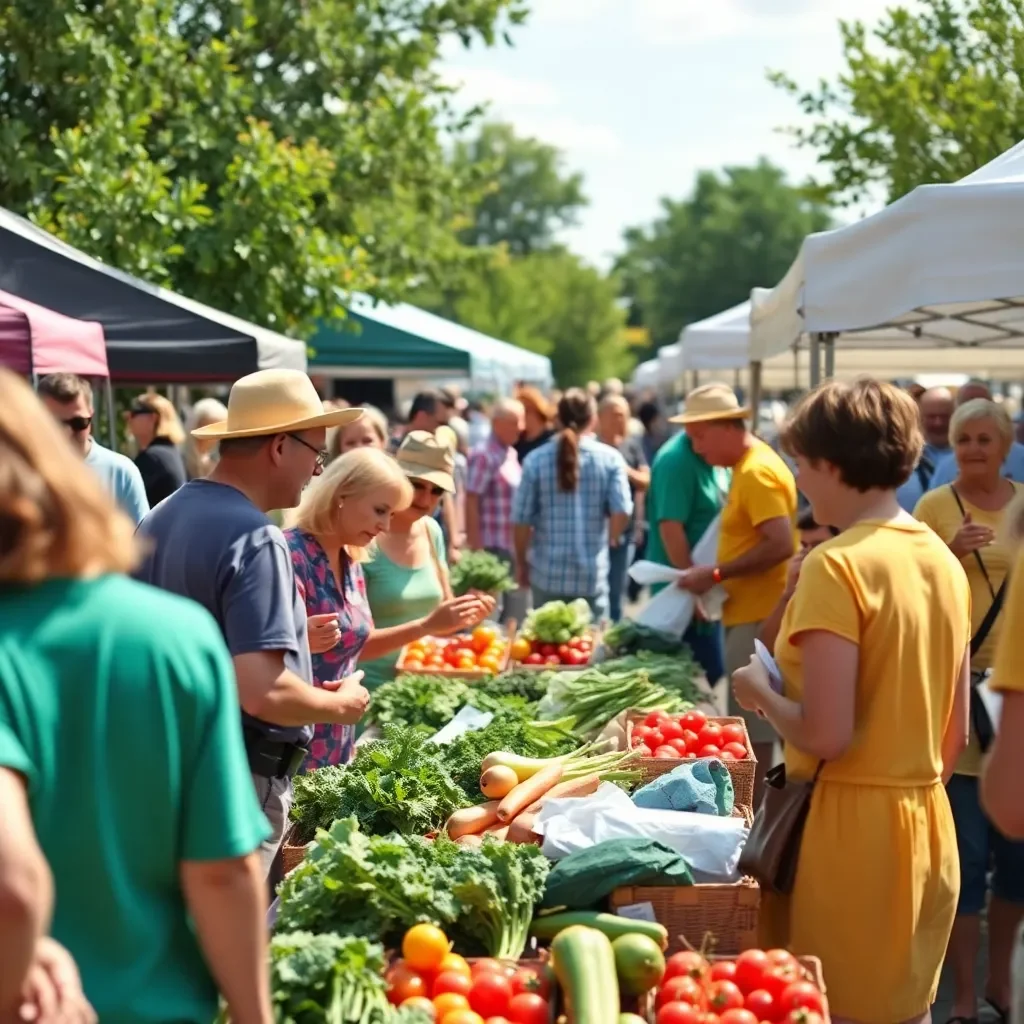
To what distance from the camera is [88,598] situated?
5.96 feet

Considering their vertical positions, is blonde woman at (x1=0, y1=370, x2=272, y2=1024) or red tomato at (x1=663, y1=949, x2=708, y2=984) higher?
blonde woman at (x1=0, y1=370, x2=272, y2=1024)

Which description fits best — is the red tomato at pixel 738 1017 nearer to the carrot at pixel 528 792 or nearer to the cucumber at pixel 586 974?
the cucumber at pixel 586 974

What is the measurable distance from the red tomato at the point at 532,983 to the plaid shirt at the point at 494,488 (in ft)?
25.0

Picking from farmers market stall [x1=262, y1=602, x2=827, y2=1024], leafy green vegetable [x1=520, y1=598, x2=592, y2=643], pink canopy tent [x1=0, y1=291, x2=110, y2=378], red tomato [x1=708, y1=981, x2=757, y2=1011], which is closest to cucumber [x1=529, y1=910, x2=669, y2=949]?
farmers market stall [x1=262, y1=602, x2=827, y2=1024]

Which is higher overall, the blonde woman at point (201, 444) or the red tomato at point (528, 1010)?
the blonde woman at point (201, 444)

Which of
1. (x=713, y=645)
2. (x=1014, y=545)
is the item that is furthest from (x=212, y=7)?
(x=1014, y=545)

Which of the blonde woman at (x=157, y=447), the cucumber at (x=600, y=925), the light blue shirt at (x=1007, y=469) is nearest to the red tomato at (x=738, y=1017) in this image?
the cucumber at (x=600, y=925)

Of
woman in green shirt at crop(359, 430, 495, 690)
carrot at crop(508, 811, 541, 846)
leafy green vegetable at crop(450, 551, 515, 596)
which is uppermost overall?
woman in green shirt at crop(359, 430, 495, 690)

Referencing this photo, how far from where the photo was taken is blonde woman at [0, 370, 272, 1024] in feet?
5.79

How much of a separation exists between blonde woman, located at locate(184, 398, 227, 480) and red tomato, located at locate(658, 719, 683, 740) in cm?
415

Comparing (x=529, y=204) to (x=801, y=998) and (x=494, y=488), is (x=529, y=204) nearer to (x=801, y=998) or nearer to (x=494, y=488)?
(x=494, y=488)

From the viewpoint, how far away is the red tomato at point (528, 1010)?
9.79 feet

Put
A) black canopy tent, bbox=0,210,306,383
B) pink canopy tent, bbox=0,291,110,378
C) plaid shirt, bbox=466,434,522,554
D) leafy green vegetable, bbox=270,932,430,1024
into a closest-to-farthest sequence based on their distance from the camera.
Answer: leafy green vegetable, bbox=270,932,430,1024
pink canopy tent, bbox=0,291,110,378
black canopy tent, bbox=0,210,306,383
plaid shirt, bbox=466,434,522,554

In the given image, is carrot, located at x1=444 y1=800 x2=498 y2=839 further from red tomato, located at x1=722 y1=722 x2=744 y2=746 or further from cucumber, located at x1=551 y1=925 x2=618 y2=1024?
red tomato, located at x1=722 y1=722 x2=744 y2=746
